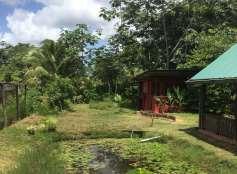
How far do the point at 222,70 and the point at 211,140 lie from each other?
2.58m

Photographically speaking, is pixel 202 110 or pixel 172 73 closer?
pixel 202 110

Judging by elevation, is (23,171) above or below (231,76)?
below

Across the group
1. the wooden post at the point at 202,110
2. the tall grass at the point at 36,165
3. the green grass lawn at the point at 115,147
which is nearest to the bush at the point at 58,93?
the green grass lawn at the point at 115,147

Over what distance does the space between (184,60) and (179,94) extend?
11.2 m

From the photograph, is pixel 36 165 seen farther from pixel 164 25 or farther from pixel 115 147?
pixel 164 25

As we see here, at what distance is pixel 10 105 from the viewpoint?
23688 millimetres

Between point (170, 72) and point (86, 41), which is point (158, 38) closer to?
point (86, 41)

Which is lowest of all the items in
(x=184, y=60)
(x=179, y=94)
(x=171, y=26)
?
(x=179, y=94)

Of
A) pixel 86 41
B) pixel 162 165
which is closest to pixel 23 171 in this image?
pixel 162 165

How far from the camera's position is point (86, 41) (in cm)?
5100

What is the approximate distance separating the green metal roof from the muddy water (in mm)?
4301

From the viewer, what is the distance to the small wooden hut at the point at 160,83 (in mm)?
32469

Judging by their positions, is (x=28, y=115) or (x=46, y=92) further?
(x=46, y=92)

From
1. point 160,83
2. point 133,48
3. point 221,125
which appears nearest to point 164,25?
point 133,48
